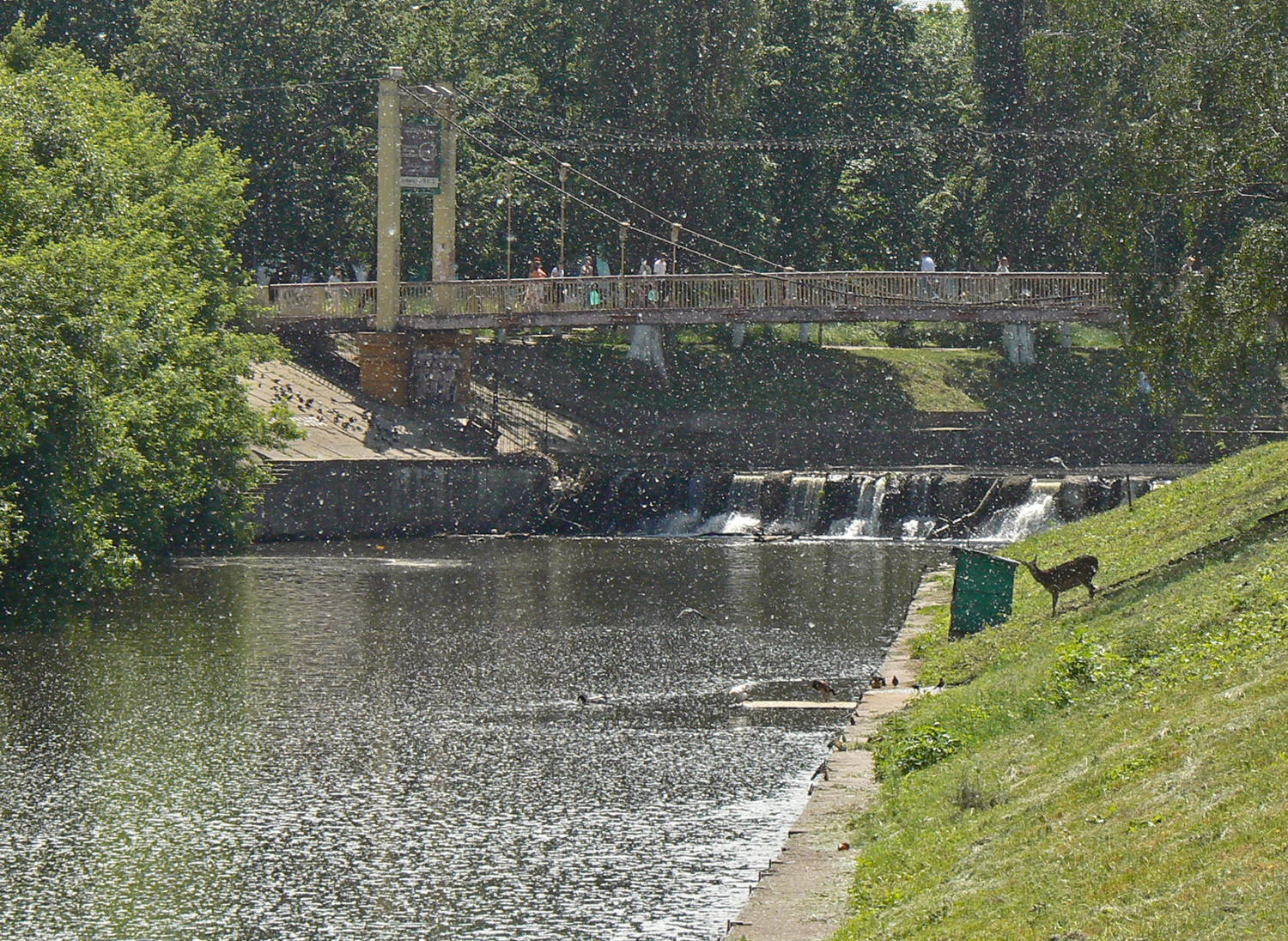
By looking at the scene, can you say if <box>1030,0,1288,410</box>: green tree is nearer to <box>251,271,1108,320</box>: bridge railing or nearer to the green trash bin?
the green trash bin

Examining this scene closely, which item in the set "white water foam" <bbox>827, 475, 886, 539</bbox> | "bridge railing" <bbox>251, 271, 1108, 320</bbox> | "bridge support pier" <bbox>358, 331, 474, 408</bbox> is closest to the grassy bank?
"white water foam" <bbox>827, 475, 886, 539</bbox>

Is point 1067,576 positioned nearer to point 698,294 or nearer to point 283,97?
point 698,294

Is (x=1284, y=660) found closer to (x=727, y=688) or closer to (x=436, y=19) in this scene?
(x=727, y=688)

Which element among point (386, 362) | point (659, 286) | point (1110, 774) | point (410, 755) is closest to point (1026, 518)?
point (659, 286)

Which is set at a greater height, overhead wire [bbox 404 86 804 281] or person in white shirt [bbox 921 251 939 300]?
overhead wire [bbox 404 86 804 281]

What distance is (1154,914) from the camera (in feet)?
31.9

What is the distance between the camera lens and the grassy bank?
1017 cm

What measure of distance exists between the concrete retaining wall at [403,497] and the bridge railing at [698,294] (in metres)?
7.55

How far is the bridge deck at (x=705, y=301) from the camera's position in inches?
2359

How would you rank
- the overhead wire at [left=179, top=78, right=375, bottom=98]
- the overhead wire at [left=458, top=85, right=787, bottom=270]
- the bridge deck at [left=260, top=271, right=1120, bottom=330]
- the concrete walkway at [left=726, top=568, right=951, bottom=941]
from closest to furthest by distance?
the concrete walkway at [left=726, top=568, right=951, bottom=941] → the bridge deck at [left=260, top=271, right=1120, bottom=330] → the overhead wire at [left=179, top=78, right=375, bottom=98] → the overhead wire at [left=458, top=85, right=787, bottom=270]

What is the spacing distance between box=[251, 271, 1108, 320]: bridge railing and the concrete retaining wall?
7.55 m

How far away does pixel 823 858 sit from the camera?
15.5 metres

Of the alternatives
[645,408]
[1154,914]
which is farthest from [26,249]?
[645,408]

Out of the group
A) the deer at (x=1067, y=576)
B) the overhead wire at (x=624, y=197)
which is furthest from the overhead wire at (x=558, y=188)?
the deer at (x=1067, y=576)
